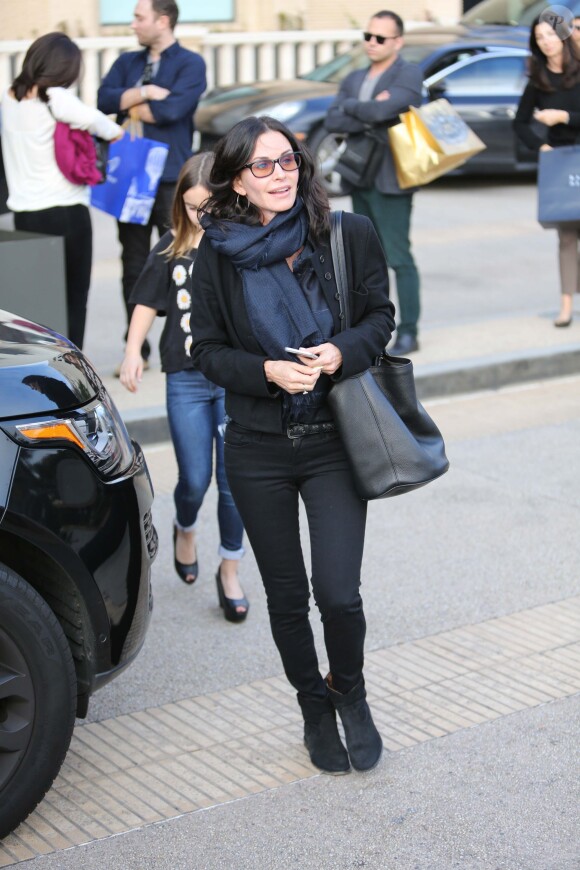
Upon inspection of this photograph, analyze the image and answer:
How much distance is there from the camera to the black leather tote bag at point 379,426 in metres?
3.47

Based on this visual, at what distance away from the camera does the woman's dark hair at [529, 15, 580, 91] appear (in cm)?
854

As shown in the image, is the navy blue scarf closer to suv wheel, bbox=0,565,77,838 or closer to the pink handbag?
suv wheel, bbox=0,565,77,838

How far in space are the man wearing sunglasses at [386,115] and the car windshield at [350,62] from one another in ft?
24.7

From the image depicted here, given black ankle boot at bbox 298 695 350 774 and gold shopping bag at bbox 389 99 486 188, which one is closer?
black ankle boot at bbox 298 695 350 774

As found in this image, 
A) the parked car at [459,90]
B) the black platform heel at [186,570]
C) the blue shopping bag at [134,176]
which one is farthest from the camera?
the parked car at [459,90]

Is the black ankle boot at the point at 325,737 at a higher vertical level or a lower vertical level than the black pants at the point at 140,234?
lower

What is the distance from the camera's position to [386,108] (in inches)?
316

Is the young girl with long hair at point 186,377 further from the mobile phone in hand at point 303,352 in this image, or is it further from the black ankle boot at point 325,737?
the mobile phone in hand at point 303,352

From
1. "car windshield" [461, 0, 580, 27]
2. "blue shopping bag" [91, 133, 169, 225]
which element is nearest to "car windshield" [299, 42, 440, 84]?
"car windshield" [461, 0, 580, 27]

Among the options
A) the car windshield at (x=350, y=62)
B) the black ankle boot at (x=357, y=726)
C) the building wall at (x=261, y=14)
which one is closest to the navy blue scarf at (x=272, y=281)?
the black ankle boot at (x=357, y=726)

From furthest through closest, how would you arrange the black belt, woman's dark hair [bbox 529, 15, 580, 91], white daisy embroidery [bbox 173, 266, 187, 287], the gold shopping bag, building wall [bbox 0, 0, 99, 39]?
1. building wall [bbox 0, 0, 99, 39]
2. woman's dark hair [bbox 529, 15, 580, 91]
3. the gold shopping bag
4. white daisy embroidery [bbox 173, 266, 187, 287]
5. the black belt

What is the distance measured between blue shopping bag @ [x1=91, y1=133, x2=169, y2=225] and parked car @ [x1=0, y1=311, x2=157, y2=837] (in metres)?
3.91

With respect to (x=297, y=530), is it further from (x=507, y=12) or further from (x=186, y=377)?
(x=507, y=12)

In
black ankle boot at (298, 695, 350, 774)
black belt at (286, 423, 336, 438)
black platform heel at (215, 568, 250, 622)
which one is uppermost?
black belt at (286, 423, 336, 438)
